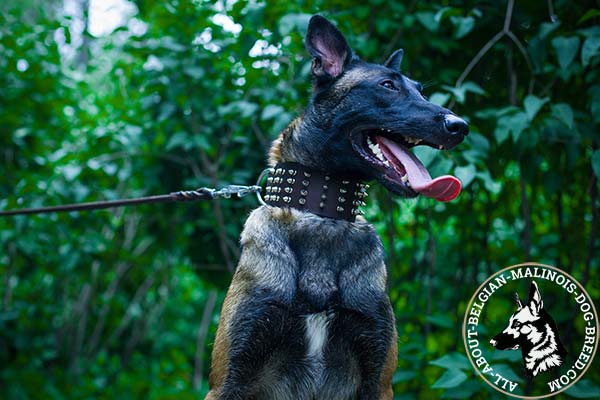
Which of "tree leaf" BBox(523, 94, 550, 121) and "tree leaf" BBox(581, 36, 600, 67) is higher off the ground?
"tree leaf" BBox(581, 36, 600, 67)

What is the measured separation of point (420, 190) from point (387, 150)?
9.3 inches

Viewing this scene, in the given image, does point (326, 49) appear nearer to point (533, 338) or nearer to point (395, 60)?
point (395, 60)

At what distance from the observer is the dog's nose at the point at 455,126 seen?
7.91 ft

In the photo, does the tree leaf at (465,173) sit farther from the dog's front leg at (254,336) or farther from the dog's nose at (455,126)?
the dog's front leg at (254,336)

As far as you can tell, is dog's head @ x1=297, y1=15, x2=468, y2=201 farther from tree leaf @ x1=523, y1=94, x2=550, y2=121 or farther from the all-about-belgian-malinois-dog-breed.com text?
tree leaf @ x1=523, y1=94, x2=550, y2=121

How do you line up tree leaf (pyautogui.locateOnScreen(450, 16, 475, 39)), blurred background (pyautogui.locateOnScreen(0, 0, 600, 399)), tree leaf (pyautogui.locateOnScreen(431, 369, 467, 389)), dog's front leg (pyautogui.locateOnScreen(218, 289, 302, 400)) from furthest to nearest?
blurred background (pyautogui.locateOnScreen(0, 0, 600, 399)) → tree leaf (pyautogui.locateOnScreen(450, 16, 475, 39)) → tree leaf (pyautogui.locateOnScreen(431, 369, 467, 389)) → dog's front leg (pyautogui.locateOnScreen(218, 289, 302, 400))

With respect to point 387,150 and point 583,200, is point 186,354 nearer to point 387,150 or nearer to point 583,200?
point 583,200

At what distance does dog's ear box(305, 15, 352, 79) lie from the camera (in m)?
2.66

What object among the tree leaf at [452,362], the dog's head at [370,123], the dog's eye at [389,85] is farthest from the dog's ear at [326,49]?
the tree leaf at [452,362]

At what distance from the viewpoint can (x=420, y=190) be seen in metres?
2.40

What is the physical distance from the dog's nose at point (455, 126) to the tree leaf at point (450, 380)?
4.37ft

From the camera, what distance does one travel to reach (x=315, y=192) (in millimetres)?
2566

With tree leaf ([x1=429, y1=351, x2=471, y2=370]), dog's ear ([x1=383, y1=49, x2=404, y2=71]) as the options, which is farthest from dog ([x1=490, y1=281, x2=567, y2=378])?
dog's ear ([x1=383, y1=49, x2=404, y2=71])

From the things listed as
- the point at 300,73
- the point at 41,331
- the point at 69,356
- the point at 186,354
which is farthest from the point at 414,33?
the point at 186,354
